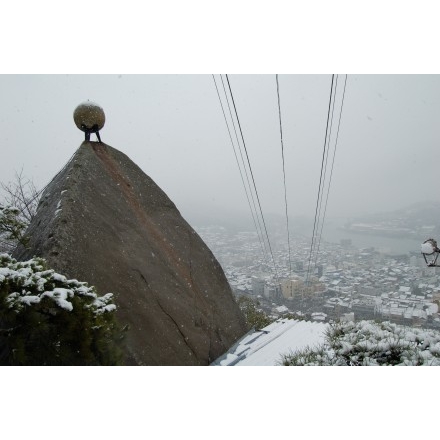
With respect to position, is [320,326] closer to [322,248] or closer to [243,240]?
[243,240]

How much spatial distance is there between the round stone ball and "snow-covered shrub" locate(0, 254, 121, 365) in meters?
2.14

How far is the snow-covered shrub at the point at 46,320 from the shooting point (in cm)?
184

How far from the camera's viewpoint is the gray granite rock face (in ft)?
9.23

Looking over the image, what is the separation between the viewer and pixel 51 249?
266cm

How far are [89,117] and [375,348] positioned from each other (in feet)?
11.4

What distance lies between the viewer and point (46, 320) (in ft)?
6.16

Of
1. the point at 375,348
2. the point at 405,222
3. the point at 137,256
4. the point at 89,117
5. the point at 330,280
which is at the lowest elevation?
the point at 375,348

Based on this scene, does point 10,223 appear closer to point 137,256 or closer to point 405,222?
point 137,256

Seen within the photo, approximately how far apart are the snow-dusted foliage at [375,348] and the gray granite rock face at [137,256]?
0.99m

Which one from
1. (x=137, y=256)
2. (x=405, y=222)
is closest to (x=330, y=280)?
(x=405, y=222)

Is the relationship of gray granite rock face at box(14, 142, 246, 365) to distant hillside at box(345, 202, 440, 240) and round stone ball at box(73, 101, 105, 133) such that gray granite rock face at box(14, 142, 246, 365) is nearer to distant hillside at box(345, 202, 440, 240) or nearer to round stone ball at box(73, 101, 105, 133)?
round stone ball at box(73, 101, 105, 133)

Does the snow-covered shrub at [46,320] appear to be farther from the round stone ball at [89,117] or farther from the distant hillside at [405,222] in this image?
the distant hillside at [405,222]

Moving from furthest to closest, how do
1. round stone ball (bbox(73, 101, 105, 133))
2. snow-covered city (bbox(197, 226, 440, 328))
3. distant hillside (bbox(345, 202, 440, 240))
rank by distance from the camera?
1. distant hillside (bbox(345, 202, 440, 240))
2. snow-covered city (bbox(197, 226, 440, 328))
3. round stone ball (bbox(73, 101, 105, 133))

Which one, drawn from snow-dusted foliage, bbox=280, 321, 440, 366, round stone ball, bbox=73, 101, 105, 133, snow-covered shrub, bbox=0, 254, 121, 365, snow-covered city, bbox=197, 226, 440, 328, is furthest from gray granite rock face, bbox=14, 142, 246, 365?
snow-covered city, bbox=197, 226, 440, 328
